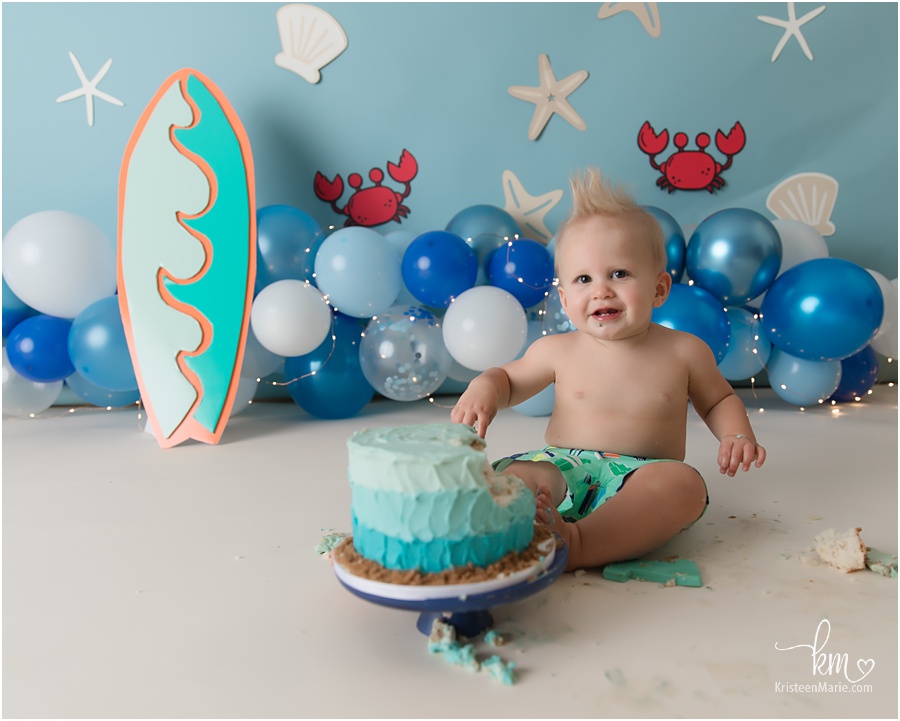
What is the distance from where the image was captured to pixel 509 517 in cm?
95

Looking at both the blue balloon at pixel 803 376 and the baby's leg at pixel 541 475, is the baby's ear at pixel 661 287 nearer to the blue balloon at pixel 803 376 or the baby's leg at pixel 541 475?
the baby's leg at pixel 541 475

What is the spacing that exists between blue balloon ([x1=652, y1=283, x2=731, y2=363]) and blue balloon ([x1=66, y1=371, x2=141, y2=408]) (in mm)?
1827

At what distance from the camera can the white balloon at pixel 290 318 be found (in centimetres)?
221

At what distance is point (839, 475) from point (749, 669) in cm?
100

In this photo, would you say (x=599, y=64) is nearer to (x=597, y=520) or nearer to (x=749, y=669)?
(x=597, y=520)

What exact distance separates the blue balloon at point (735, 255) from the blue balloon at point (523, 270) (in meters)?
0.47

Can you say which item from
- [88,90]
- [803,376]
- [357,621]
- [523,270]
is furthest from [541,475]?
[88,90]

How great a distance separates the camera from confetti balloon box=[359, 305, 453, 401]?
2293 millimetres

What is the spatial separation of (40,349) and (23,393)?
0.25m

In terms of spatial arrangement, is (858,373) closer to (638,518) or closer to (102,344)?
(638,518)

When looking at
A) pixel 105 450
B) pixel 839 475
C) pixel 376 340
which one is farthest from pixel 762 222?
pixel 105 450

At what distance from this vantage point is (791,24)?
2863 millimetres

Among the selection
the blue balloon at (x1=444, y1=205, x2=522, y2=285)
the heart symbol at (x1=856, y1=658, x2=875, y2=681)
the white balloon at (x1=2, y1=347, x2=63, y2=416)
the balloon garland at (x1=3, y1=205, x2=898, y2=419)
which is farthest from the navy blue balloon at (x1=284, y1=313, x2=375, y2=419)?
the heart symbol at (x1=856, y1=658, x2=875, y2=681)

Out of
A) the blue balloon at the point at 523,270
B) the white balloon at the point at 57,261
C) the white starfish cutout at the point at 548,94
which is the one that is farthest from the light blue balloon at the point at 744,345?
the white balloon at the point at 57,261
